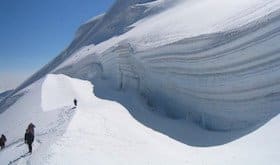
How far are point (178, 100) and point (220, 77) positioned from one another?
147 inches

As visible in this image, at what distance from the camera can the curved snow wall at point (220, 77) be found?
19.0m

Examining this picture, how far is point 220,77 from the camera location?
21.4m

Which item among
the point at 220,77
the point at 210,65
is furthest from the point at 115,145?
the point at 210,65

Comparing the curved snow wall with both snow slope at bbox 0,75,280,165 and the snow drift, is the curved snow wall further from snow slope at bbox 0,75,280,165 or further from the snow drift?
snow slope at bbox 0,75,280,165

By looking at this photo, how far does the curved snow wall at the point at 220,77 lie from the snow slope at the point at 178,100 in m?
0.05

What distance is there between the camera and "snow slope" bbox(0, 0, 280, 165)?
1508 cm

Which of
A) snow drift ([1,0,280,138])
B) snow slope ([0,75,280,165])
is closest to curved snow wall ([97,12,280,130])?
snow drift ([1,0,280,138])

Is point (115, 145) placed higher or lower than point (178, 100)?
higher

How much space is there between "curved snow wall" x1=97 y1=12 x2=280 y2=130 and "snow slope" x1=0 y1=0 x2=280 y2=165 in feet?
0.17

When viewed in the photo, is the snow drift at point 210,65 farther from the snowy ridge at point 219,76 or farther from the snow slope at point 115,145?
the snow slope at point 115,145

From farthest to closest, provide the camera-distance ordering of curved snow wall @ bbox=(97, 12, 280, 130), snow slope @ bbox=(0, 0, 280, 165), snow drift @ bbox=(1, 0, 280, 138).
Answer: snow drift @ bbox=(1, 0, 280, 138), curved snow wall @ bbox=(97, 12, 280, 130), snow slope @ bbox=(0, 0, 280, 165)

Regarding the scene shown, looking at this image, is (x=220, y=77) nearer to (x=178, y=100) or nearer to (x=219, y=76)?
(x=219, y=76)

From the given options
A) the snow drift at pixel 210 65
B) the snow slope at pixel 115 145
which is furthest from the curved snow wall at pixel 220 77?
the snow slope at pixel 115 145

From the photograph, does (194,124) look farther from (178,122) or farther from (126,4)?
(126,4)
